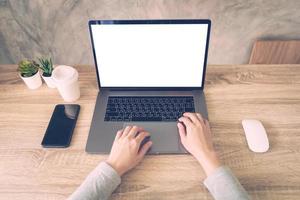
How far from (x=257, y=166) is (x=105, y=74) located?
1.88ft

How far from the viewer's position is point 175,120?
0.90 meters

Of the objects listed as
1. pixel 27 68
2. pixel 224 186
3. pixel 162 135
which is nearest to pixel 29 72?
pixel 27 68

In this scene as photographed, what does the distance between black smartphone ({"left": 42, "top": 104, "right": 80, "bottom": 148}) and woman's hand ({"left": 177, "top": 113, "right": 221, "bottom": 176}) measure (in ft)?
1.17

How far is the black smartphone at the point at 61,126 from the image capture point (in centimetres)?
85

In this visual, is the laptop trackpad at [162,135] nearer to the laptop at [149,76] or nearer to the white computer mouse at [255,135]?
the laptop at [149,76]

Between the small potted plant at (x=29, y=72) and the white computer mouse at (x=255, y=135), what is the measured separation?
766mm

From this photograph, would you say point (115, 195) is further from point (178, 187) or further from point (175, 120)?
point (175, 120)

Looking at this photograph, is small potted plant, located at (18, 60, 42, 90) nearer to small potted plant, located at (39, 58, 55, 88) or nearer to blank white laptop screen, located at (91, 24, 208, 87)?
small potted plant, located at (39, 58, 55, 88)

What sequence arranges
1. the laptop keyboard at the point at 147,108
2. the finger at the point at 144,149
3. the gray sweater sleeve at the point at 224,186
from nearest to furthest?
1. the gray sweater sleeve at the point at 224,186
2. the finger at the point at 144,149
3. the laptop keyboard at the point at 147,108

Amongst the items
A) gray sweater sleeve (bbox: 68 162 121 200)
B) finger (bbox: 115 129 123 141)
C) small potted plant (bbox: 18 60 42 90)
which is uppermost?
small potted plant (bbox: 18 60 42 90)

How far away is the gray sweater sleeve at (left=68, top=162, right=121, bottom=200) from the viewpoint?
70 centimetres

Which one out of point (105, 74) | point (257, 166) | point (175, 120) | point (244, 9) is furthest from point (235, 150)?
point (244, 9)

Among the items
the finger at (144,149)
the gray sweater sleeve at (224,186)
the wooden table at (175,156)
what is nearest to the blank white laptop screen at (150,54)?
the wooden table at (175,156)

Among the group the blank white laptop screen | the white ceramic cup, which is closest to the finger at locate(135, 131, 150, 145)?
the blank white laptop screen
